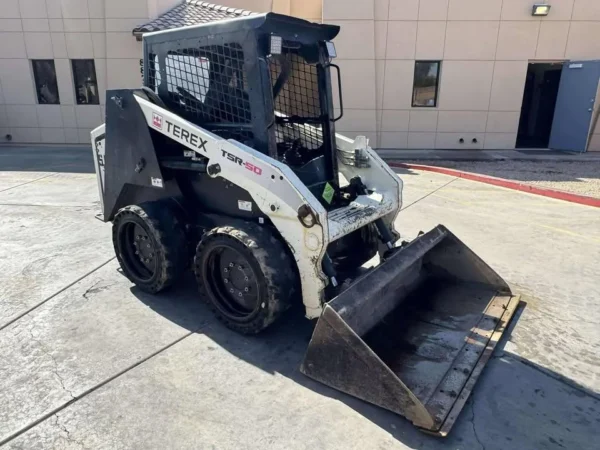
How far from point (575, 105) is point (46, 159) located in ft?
50.7

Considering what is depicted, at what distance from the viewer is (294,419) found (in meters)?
2.74

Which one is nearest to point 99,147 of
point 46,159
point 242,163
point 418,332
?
point 242,163

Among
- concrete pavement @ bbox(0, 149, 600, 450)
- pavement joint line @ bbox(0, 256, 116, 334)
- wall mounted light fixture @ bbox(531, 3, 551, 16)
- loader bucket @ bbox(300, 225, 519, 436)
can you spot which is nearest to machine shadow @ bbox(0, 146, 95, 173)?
concrete pavement @ bbox(0, 149, 600, 450)

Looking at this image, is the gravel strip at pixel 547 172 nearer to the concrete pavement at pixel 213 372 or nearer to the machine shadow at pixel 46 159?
the concrete pavement at pixel 213 372

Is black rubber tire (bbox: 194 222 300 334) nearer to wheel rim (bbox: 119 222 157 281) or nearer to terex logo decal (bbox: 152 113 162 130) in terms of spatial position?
wheel rim (bbox: 119 222 157 281)

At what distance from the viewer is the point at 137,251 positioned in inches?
175

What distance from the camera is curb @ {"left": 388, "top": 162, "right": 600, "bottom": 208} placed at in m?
7.59

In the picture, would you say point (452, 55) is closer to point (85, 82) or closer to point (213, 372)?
point (85, 82)

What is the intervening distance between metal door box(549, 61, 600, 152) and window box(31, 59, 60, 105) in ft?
53.2

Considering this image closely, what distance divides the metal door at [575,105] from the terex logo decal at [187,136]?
1276 cm

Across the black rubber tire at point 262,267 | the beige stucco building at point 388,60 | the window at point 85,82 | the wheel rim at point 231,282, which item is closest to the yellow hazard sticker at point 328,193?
the black rubber tire at point 262,267

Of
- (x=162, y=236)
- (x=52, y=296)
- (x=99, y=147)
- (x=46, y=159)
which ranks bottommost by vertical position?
(x=46, y=159)

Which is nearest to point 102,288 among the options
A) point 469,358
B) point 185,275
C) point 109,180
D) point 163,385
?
point 185,275

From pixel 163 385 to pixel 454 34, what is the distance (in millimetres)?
12641
